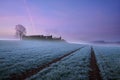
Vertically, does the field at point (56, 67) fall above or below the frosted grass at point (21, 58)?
below

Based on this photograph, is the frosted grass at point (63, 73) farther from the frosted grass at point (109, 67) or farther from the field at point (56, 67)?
the frosted grass at point (109, 67)

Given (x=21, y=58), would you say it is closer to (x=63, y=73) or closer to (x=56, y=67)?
(x=56, y=67)

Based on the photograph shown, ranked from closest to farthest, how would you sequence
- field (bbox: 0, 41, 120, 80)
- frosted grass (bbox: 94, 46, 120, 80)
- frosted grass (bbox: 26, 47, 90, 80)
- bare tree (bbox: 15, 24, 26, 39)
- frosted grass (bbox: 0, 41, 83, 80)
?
frosted grass (bbox: 26, 47, 90, 80), field (bbox: 0, 41, 120, 80), frosted grass (bbox: 94, 46, 120, 80), frosted grass (bbox: 0, 41, 83, 80), bare tree (bbox: 15, 24, 26, 39)

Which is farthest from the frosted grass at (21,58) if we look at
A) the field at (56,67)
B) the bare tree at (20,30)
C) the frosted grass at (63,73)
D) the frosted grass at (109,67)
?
the bare tree at (20,30)

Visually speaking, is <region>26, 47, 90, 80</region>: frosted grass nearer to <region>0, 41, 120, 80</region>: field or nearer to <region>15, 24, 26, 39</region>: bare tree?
<region>0, 41, 120, 80</region>: field

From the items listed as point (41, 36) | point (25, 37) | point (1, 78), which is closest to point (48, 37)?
point (41, 36)

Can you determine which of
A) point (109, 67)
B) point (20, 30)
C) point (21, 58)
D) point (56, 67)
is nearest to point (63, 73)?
point (56, 67)

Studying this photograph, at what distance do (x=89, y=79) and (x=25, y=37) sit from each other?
12279cm

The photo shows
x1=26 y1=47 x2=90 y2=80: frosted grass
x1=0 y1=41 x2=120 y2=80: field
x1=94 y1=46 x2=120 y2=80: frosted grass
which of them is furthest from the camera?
x1=94 y1=46 x2=120 y2=80: frosted grass

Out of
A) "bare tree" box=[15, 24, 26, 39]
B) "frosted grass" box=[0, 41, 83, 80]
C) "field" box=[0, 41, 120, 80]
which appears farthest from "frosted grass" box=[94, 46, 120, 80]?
"bare tree" box=[15, 24, 26, 39]

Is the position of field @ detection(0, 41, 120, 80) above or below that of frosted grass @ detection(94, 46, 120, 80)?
above

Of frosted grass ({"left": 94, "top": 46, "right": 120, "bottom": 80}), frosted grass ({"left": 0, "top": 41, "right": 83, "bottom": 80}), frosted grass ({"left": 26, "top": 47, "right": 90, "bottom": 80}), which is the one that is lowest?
frosted grass ({"left": 94, "top": 46, "right": 120, "bottom": 80})

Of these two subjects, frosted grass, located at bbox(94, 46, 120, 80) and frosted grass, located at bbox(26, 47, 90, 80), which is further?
frosted grass, located at bbox(94, 46, 120, 80)

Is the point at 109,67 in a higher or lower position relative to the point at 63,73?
lower
